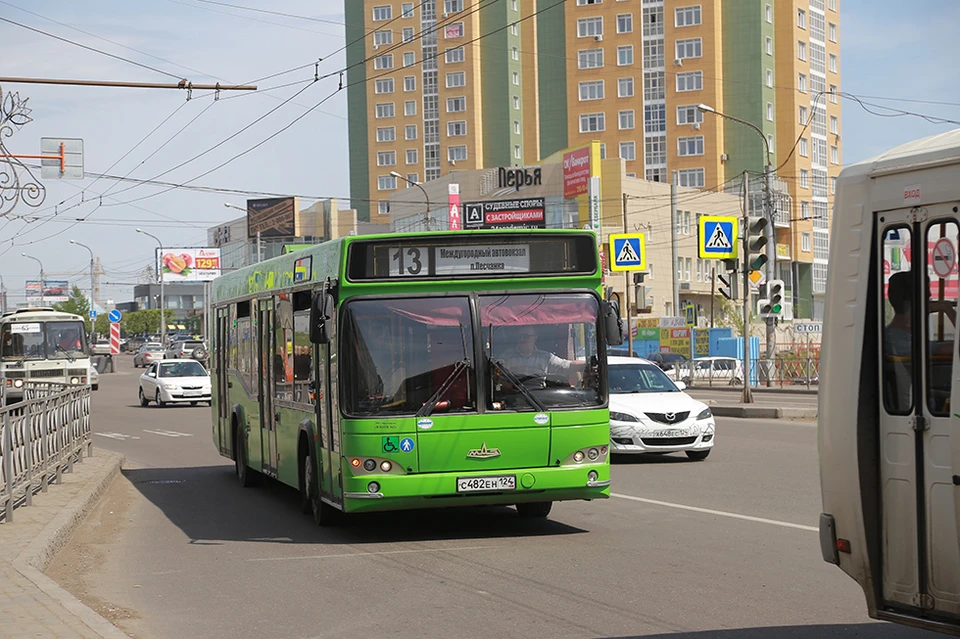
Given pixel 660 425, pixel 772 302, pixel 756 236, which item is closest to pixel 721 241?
pixel 772 302

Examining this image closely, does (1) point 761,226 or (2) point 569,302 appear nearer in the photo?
(2) point 569,302

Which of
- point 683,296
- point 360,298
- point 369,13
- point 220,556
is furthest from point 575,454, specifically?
point 369,13

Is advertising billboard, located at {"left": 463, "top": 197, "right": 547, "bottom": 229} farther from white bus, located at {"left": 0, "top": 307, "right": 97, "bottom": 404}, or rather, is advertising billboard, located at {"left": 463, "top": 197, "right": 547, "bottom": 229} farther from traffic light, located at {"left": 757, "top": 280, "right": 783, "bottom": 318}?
traffic light, located at {"left": 757, "top": 280, "right": 783, "bottom": 318}

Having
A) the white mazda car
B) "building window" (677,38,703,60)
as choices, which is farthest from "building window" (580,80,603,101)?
the white mazda car

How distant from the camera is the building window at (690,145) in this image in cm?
9325

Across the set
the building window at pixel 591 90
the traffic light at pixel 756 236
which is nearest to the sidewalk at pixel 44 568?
the traffic light at pixel 756 236

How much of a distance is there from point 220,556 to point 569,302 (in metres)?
3.69

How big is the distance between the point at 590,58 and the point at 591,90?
2.34m

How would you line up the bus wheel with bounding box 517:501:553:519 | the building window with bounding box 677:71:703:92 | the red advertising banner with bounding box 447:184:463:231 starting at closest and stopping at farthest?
the bus wheel with bounding box 517:501:553:519 → the red advertising banner with bounding box 447:184:463:231 → the building window with bounding box 677:71:703:92

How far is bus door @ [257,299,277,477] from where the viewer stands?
47.1ft

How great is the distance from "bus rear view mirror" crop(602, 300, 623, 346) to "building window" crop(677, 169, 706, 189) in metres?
83.3

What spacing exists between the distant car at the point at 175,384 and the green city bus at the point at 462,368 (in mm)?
28434

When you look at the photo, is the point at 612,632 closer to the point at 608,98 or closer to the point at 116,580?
the point at 116,580

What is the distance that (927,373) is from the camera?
19.6ft
